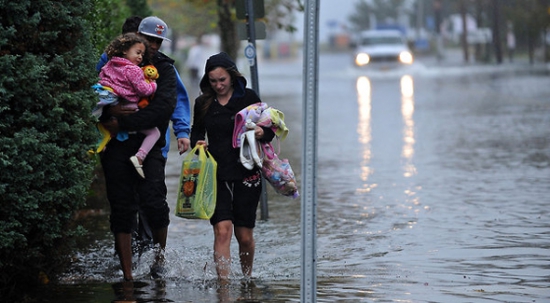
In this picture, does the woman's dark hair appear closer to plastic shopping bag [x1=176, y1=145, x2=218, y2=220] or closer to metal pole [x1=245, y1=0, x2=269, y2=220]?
plastic shopping bag [x1=176, y1=145, x2=218, y2=220]

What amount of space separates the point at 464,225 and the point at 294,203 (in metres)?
2.31

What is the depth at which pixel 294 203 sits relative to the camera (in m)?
11.6

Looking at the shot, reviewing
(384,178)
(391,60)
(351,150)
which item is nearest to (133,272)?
(384,178)

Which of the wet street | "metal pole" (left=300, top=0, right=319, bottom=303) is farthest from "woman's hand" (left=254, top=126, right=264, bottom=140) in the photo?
"metal pole" (left=300, top=0, right=319, bottom=303)

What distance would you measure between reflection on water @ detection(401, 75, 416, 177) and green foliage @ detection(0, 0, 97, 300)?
22.4 ft

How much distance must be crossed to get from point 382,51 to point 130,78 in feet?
124

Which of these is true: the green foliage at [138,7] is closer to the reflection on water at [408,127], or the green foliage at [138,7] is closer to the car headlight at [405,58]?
the reflection on water at [408,127]

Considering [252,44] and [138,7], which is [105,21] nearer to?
[252,44]

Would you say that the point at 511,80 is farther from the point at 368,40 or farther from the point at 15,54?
the point at 15,54

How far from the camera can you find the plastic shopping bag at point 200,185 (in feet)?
24.3

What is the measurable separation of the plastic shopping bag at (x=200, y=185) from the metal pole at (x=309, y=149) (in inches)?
95.8

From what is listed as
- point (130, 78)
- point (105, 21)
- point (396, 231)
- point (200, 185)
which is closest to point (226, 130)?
point (200, 185)

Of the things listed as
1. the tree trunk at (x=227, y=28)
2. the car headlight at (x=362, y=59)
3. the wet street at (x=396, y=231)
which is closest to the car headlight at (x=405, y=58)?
the car headlight at (x=362, y=59)

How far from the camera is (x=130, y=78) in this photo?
7441mm
